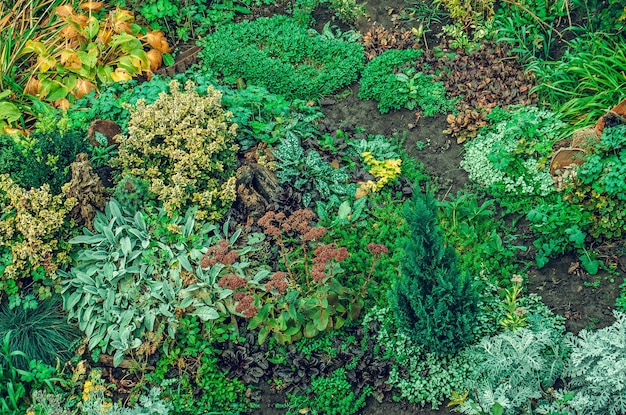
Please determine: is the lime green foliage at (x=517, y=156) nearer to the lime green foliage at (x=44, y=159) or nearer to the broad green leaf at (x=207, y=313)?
the broad green leaf at (x=207, y=313)

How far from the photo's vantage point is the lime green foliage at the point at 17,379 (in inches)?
244

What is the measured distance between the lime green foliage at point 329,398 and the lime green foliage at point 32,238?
8.25 ft

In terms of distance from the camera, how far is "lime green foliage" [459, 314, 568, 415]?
18.1 ft

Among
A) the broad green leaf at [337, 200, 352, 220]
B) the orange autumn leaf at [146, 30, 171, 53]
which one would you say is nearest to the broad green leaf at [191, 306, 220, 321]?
the broad green leaf at [337, 200, 352, 220]

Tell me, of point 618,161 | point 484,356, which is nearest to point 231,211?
point 484,356

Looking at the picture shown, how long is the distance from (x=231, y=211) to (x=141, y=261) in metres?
1.02

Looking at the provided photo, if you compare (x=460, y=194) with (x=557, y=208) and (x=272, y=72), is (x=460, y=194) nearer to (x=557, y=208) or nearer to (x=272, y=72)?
(x=557, y=208)

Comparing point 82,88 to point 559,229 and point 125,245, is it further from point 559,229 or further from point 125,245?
point 559,229

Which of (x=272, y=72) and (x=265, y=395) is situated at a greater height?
(x=272, y=72)

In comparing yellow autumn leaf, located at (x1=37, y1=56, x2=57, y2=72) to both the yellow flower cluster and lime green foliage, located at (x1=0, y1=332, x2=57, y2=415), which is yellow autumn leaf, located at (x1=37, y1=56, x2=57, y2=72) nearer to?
lime green foliage, located at (x1=0, y1=332, x2=57, y2=415)

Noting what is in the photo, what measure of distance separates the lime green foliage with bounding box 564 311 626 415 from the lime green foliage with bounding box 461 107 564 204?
6.44 feet

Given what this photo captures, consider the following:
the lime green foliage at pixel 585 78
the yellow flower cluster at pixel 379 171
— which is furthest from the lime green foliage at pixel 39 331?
the lime green foliage at pixel 585 78

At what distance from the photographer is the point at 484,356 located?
586 cm

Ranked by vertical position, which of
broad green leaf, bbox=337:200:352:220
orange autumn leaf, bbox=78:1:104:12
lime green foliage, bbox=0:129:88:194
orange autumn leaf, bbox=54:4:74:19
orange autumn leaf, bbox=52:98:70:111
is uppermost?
orange autumn leaf, bbox=54:4:74:19
